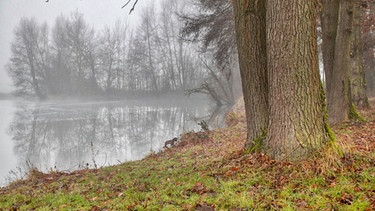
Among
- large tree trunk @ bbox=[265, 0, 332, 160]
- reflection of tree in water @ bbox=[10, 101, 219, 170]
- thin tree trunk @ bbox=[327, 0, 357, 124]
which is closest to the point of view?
large tree trunk @ bbox=[265, 0, 332, 160]

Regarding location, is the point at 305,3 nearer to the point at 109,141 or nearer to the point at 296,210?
the point at 296,210

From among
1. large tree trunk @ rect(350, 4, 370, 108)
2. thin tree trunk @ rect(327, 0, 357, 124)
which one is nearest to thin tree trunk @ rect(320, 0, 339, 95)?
thin tree trunk @ rect(327, 0, 357, 124)

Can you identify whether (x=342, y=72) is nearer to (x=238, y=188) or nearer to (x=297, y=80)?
(x=297, y=80)

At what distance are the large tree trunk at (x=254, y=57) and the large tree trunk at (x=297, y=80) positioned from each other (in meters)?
0.65

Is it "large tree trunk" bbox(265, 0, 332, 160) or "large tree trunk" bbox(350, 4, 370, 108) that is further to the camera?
"large tree trunk" bbox(350, 4, 370, 108)

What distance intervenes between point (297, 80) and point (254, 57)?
3.44 ft

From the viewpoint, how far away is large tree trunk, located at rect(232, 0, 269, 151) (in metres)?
5.54

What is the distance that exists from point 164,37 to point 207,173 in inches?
1568

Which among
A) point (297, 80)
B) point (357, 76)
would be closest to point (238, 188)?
point (297, 80)

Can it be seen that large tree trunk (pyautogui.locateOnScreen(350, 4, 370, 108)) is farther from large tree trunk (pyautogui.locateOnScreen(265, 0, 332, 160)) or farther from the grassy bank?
large tree trunk (pyautogui.locateOnScreen(265, 0, 332, 160))

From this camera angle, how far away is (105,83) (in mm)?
49531

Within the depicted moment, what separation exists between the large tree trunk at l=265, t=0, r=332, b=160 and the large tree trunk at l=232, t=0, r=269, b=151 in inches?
25.7

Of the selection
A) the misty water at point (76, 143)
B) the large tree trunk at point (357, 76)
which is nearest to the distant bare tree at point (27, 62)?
the misty water at point (76, 143)

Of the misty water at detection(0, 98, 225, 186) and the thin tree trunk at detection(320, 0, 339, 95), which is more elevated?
the thin tree trunk at detection(320, 0, 339, 95)
